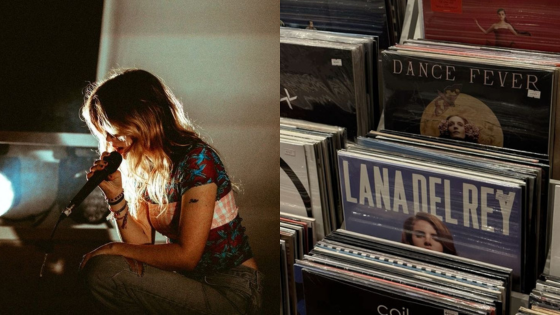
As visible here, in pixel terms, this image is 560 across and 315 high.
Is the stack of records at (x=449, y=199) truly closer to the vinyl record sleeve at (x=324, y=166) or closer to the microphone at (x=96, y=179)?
the vinyl record sleeve at (x=324, y=166)

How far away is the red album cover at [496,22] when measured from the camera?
55.1 inches

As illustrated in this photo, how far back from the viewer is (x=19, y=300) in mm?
1129

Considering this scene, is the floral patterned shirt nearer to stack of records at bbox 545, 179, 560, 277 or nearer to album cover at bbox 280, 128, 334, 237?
album cover at bbox 280, 128, 334, 237

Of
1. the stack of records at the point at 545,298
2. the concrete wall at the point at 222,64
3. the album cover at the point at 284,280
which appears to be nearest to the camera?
the concrete wall at the point at 222,64

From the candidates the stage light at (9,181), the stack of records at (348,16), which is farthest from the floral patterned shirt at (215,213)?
the stack of records at (348,16)

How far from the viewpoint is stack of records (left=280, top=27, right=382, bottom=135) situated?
5.15ft

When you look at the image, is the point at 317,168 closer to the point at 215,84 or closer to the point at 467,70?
the point at 467,70

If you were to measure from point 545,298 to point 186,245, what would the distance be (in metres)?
0.67

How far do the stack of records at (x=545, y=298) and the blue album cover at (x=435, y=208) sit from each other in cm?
12

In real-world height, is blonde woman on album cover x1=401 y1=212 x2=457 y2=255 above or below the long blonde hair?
below

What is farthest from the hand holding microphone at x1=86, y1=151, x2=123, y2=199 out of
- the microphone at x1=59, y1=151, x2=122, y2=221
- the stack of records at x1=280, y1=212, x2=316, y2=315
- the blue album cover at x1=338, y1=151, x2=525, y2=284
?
the blue album cover at x1=338, y1=151, x2=525, y2=284

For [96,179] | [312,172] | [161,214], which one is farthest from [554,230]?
[96,179]

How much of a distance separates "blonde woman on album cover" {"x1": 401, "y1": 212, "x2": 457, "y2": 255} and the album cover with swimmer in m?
0.19

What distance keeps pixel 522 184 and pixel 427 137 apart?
0.25 metres
